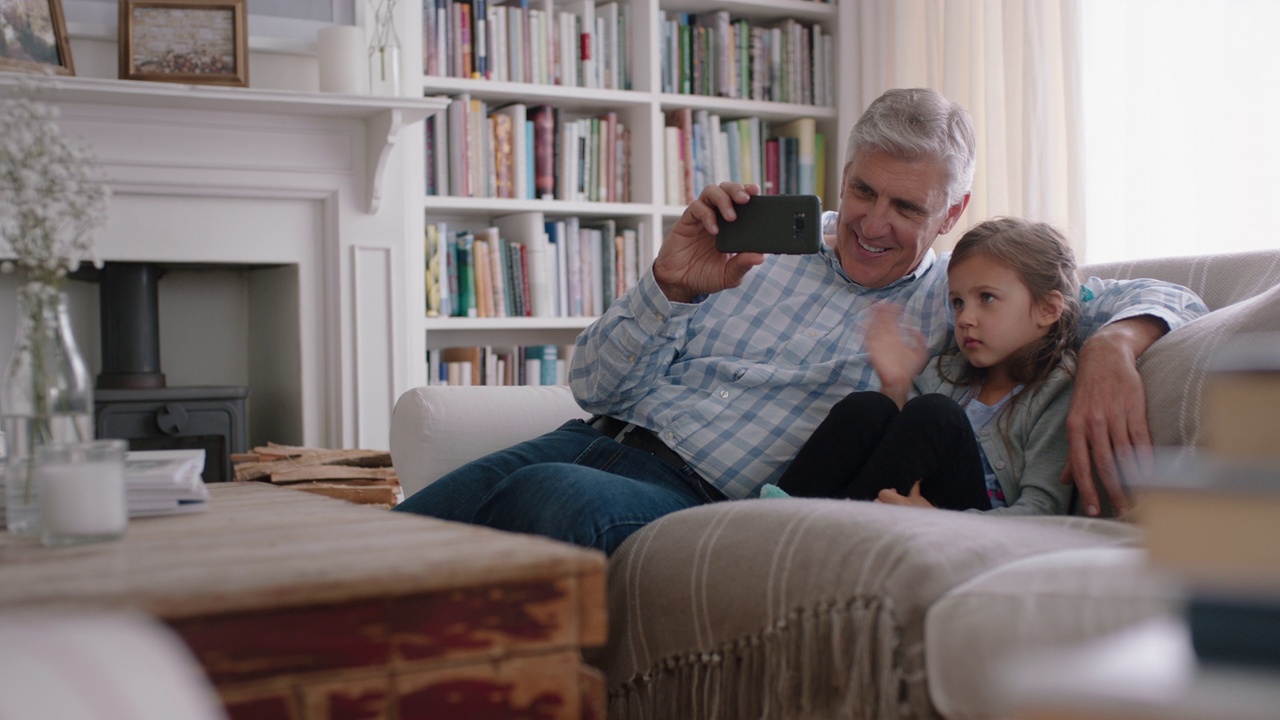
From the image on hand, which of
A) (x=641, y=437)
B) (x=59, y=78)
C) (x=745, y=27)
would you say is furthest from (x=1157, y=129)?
(x=59, y=78)

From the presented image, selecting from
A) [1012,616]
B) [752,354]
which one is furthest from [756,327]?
[1012,616]

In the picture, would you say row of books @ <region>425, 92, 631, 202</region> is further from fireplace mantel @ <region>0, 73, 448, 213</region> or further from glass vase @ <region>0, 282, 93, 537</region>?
glass vase @ <region>0, 282, 93, 537</region>

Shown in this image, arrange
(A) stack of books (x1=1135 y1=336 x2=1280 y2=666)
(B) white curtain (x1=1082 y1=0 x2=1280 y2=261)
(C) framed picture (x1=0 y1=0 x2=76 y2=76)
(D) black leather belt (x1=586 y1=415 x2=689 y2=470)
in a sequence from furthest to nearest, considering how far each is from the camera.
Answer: (C) framed picture (x1=0 y1=0 x2=76 y2=76)
(B) white curtain (x1=1082 y1=0 x2=1280 y2=261)
(D) black leather belt (x1=586 y1=415 x2=689 y2=470)
(A) stack of books (x1=1135 y1=336 x2=1280 y2=666)

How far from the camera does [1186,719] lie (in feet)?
1.35

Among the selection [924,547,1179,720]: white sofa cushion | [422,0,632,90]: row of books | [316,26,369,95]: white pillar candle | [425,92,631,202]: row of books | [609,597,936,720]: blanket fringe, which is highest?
[422,0,632,90]: row of books

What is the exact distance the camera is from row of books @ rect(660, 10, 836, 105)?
11.6 feet

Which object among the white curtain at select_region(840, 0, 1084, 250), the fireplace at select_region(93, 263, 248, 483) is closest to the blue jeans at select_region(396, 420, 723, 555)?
the fireplace at select_region(93, 263, 248, 483)

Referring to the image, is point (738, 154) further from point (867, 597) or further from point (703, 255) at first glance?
point (867, 597)

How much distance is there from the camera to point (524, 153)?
3.31 m

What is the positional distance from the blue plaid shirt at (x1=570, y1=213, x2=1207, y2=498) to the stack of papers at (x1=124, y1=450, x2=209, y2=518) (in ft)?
2.17

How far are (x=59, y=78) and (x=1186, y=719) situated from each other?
2.75 m

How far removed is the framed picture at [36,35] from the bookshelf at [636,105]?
809 mm

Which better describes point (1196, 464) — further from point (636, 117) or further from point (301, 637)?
point (636, 117)

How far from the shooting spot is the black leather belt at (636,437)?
1.69 metres
